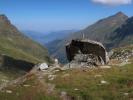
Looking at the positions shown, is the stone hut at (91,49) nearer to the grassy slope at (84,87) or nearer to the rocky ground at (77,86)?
the rocky ground at (77,86)

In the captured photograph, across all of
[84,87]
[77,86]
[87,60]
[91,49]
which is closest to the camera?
[84,87]

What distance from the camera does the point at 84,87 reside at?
40719 millimetres

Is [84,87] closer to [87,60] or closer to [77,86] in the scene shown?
[77,86]

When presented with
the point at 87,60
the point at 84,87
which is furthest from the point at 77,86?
the point at 87,60

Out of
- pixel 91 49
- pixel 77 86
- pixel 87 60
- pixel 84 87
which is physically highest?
pixel 91 49

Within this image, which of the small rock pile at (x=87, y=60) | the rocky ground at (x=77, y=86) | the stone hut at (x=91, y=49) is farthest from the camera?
the stone hut at (x=91, y=49)

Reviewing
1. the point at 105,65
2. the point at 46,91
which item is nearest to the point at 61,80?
the point at 46,91

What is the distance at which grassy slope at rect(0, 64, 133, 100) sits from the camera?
124 feet

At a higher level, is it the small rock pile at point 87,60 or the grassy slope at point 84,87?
the small rock pile at point 87,60

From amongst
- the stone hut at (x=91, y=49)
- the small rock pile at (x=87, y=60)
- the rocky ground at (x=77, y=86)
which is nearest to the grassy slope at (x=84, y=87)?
the rocky ground at (x=77, y=86)

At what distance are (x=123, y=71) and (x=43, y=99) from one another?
1498 cm

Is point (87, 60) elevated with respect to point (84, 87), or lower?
elevated

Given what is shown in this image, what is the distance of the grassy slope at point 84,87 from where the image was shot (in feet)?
124

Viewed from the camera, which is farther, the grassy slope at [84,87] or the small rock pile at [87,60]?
the small rock pile at [87,60]
